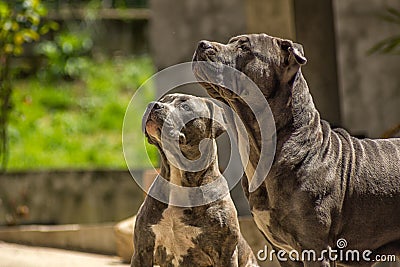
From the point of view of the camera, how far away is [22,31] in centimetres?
1037

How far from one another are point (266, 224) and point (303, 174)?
1.03ft

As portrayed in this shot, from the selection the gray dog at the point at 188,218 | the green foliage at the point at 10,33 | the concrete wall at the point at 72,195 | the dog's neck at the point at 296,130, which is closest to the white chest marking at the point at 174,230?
the gray dog at the point at 188,218

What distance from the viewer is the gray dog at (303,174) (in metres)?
4.10

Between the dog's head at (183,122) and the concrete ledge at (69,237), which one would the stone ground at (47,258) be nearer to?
the concrete ledge at (69,237)

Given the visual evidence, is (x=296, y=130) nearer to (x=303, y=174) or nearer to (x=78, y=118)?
(x=303, y=174)

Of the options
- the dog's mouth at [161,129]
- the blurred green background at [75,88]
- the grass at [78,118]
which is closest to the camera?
the dog's mouth at [161,129]

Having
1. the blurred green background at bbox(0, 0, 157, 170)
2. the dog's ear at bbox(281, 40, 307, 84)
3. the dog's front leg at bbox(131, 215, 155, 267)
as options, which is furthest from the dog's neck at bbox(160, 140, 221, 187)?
the blurred green background at bbox(0, 0, 157, 170)

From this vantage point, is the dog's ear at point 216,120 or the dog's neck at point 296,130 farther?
the dog's ear at point 216,120

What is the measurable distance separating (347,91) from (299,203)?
4.68 meters

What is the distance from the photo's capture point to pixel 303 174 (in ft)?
13.6

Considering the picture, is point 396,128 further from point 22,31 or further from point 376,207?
point 22,31

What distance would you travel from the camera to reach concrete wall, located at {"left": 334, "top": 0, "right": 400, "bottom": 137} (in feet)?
28.2

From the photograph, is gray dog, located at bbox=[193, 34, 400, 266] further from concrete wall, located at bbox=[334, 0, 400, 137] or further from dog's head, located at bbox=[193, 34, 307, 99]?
concrete wall, located at bbox=[334, 0, 400, 137]

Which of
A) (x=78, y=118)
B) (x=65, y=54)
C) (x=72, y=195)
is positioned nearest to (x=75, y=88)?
(x=65, y=54)
